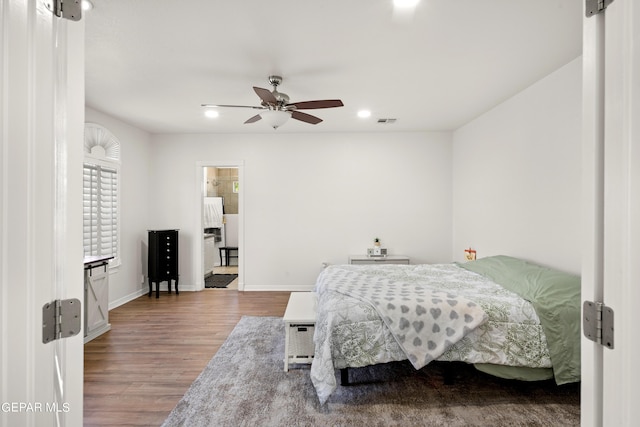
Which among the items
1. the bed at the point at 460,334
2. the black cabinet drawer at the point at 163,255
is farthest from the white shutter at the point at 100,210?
the bed at the point at 460,334

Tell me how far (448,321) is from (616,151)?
76.8 inches

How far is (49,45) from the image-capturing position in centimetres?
83

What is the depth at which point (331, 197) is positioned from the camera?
18.0 feet

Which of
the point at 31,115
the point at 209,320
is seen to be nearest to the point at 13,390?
the point at 31,115

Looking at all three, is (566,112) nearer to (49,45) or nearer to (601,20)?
(601,20)

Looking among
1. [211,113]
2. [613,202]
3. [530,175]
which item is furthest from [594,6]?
[211,113]

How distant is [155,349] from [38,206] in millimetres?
3012

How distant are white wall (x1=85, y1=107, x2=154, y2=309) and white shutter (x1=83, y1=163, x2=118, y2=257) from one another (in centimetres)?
16

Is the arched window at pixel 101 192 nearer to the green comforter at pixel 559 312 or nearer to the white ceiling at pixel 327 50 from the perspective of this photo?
the white ceiling at pixel 327 50

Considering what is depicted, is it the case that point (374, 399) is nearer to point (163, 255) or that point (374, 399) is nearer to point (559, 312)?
point (559, 312)

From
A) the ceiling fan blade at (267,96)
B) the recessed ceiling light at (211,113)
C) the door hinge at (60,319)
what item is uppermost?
the recessed ceiling light at (211,113)

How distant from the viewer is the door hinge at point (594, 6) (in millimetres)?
800

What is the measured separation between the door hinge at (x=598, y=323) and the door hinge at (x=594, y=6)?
746mm

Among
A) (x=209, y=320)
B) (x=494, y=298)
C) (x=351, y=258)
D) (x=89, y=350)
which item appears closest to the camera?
(x=494, y=298)
